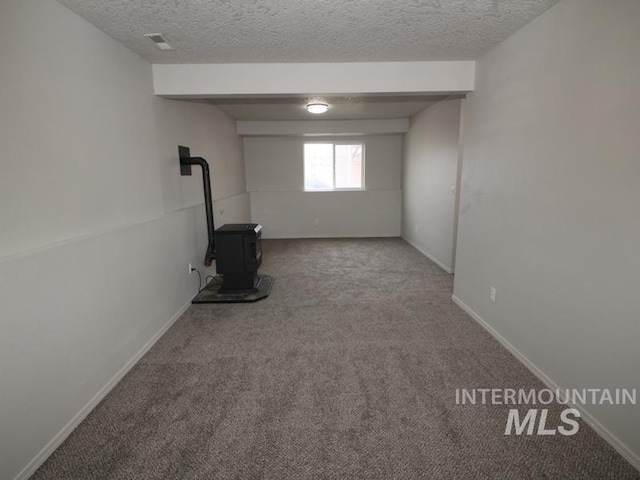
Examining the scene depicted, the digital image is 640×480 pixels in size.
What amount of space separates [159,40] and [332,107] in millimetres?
3018

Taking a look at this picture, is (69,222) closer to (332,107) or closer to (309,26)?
(309,26)

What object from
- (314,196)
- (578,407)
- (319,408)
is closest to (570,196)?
(578,407)

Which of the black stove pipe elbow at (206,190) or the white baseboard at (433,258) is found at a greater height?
the black stove pipe elbow at (206,190)

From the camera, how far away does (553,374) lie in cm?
208

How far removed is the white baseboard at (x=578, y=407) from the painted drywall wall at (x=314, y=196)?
4.16m

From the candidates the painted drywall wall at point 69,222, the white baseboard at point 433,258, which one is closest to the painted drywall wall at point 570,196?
the white baseboard at point 433,258

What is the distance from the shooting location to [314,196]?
7.11 m

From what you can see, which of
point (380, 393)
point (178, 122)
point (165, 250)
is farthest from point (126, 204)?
point (380, 393)

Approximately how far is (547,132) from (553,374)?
1.52 m

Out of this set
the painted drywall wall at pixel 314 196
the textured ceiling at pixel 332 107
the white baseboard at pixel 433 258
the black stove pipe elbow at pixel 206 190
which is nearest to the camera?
the black stove pipe elbow at pixel 206 190

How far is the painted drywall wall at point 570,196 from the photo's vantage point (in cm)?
155

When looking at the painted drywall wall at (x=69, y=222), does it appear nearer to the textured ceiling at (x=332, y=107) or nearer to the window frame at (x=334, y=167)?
the textured ceiling at (x=332, y=107)

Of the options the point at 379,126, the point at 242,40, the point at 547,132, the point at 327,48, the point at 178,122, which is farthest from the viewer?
the point at 379,126

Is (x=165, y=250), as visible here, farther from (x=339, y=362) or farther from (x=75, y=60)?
(x=339, y=362)
